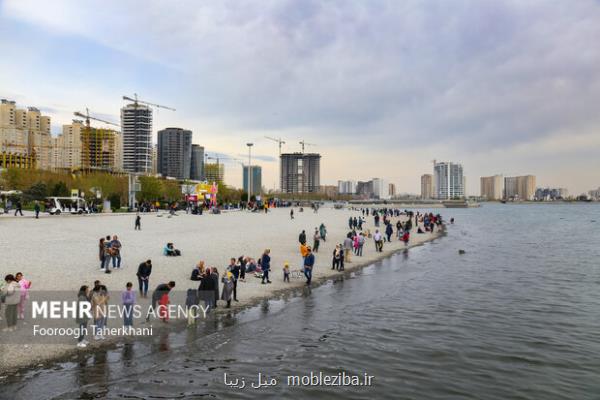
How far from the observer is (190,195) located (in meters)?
88.6

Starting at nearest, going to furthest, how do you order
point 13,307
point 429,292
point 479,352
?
point 13,307 < point 479,352 < point 429,292

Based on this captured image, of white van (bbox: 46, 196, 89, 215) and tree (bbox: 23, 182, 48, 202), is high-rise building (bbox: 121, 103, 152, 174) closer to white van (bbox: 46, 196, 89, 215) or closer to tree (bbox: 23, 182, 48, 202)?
tree (bbox: 23, 182, 48, 202)

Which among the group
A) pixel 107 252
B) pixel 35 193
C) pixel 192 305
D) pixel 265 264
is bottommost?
pixel 192 305

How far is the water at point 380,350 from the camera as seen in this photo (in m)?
10.8

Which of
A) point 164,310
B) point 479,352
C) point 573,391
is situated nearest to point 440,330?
point 479,352

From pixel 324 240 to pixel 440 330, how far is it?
26209 millimetres

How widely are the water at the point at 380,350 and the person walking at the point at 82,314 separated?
26.3 inches

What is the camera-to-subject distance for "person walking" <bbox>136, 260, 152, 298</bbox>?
16891 millimetres

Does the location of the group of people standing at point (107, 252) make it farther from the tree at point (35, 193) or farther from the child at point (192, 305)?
the tree at point (35, 193)

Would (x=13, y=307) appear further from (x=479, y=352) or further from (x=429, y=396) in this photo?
(x=479, y=352)

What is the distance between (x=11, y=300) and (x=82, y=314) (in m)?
2.31

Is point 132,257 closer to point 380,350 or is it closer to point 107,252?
point 107,252

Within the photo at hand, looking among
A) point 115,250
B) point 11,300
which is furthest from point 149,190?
point 11,300

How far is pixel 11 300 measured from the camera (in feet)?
41.7
